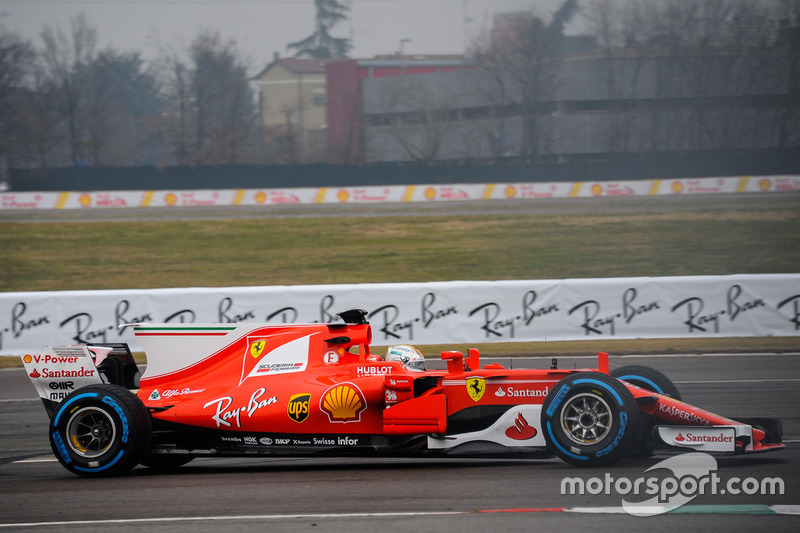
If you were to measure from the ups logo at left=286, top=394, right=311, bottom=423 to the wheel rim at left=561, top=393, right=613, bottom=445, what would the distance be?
2.24m

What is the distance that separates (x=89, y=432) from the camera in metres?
7.91

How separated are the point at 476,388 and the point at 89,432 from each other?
3.51m

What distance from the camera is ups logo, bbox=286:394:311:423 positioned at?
7754mm

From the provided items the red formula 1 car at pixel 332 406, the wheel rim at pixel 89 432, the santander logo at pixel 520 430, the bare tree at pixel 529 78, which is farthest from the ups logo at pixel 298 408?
the bare tree at pixel 529 78

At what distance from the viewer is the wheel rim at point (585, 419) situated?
284 inches

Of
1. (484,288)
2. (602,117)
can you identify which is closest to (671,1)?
(602,117)

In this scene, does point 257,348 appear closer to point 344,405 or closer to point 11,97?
point 344,405

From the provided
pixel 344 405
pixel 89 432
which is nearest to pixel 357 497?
pixel 344 405

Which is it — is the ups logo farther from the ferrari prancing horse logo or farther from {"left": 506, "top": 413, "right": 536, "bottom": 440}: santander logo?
{"left": 506, "top": 413, "right": 536, "bottom": 440}: santander logo

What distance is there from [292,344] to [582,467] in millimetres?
2866

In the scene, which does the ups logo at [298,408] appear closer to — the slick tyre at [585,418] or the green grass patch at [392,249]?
the slick tyre at [585,418]

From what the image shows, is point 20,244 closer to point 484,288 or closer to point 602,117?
point 484,288

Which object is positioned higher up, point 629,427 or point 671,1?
point 671,1

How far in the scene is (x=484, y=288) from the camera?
17.3 metres
